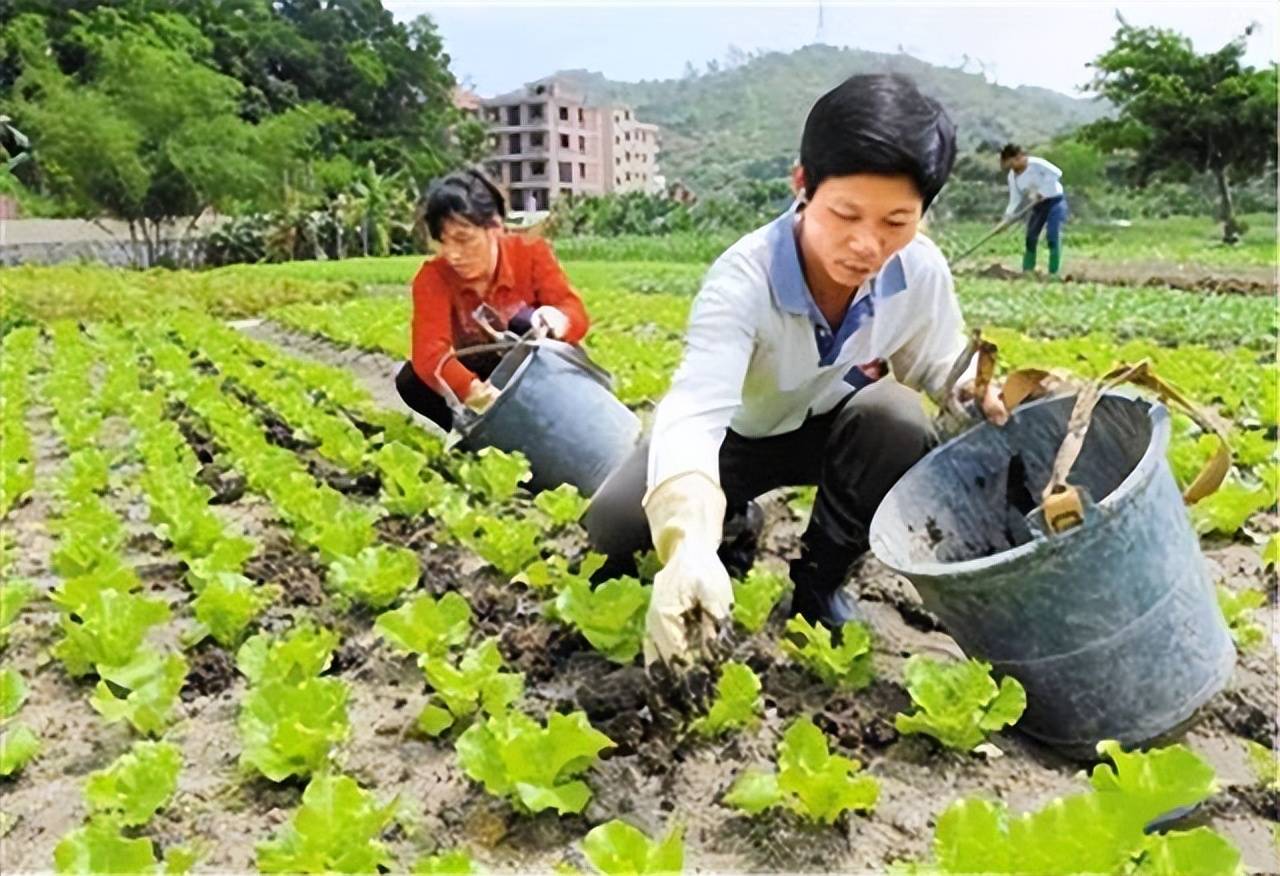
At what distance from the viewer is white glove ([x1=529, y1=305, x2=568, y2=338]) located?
165 inches

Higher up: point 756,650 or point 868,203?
point 868,203

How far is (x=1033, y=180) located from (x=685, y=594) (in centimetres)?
1029

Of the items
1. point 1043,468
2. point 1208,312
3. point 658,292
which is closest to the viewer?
point 1043,468

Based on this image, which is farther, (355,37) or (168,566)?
(355,37)

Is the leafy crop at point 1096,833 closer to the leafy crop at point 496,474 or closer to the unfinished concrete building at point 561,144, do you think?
the leafy crop at point 496,474

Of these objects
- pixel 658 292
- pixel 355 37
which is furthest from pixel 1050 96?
pixel 658 292

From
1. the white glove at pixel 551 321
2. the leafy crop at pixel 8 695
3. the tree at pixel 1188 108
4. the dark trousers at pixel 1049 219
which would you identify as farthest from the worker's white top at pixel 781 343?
the tree at pixel 1188 108

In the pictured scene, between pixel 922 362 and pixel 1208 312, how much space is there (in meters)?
7.98

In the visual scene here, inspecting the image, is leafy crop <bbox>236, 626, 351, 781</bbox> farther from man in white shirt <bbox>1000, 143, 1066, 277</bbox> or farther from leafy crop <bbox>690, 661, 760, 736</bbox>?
man in white shirt <bbox>1000, 143, 1066, 277</bbox>

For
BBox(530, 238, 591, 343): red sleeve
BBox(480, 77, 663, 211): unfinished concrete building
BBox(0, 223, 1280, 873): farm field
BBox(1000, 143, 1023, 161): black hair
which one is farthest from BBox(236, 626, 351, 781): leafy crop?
BBox(480, 77, 663, 211): unfinished concrete building

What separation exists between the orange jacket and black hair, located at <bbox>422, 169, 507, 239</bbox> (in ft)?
0.67

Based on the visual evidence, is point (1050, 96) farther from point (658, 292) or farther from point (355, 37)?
point (658, 292)

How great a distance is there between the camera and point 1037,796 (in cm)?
219

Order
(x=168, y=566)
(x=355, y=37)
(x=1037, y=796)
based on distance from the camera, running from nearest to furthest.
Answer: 1. (x=1037, y=796)
2. (x=168, y=566)
3. (x=355, y=37)
